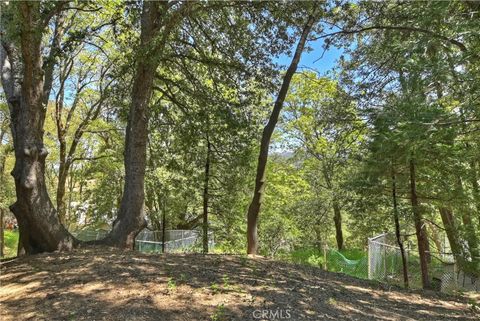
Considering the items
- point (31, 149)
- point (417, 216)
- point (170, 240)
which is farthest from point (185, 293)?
point (170, 240)

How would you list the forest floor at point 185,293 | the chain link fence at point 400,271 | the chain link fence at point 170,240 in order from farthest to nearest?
the chain link fence at point 170,240
the chain link fence at point 400,271
the forest floor at point 185,293

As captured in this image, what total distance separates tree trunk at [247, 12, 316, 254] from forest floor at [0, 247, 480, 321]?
1002 millimetres

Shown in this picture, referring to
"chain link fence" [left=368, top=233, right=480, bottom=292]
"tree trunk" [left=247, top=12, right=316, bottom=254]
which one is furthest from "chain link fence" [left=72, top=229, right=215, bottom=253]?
"tree trunk" [left=247, top=12, right=316, bottom=254]

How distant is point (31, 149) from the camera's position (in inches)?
Answer: 208

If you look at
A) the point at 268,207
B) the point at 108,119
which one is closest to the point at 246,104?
the point at 108,119

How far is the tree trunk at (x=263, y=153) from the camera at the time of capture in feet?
22.2

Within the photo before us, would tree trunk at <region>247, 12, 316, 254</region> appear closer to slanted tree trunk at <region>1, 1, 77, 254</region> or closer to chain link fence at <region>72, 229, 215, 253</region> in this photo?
slanted tree trunk at <region>1, 1, 77, 254</region>

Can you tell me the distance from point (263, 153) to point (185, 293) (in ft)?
11.2

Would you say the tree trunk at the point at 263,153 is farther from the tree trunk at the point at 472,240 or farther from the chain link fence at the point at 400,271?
the chain link fence at the point at 400,271

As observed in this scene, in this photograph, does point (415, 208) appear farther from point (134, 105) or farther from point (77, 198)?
point (77, 198)

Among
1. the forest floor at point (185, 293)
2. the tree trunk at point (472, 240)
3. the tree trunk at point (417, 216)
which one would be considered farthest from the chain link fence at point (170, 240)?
the tree trunk at point (472, 240)

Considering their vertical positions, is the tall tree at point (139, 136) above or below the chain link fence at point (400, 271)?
above

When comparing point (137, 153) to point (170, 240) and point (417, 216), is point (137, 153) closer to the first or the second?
point (417, 216)

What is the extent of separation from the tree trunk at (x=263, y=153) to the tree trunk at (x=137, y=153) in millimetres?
1968
